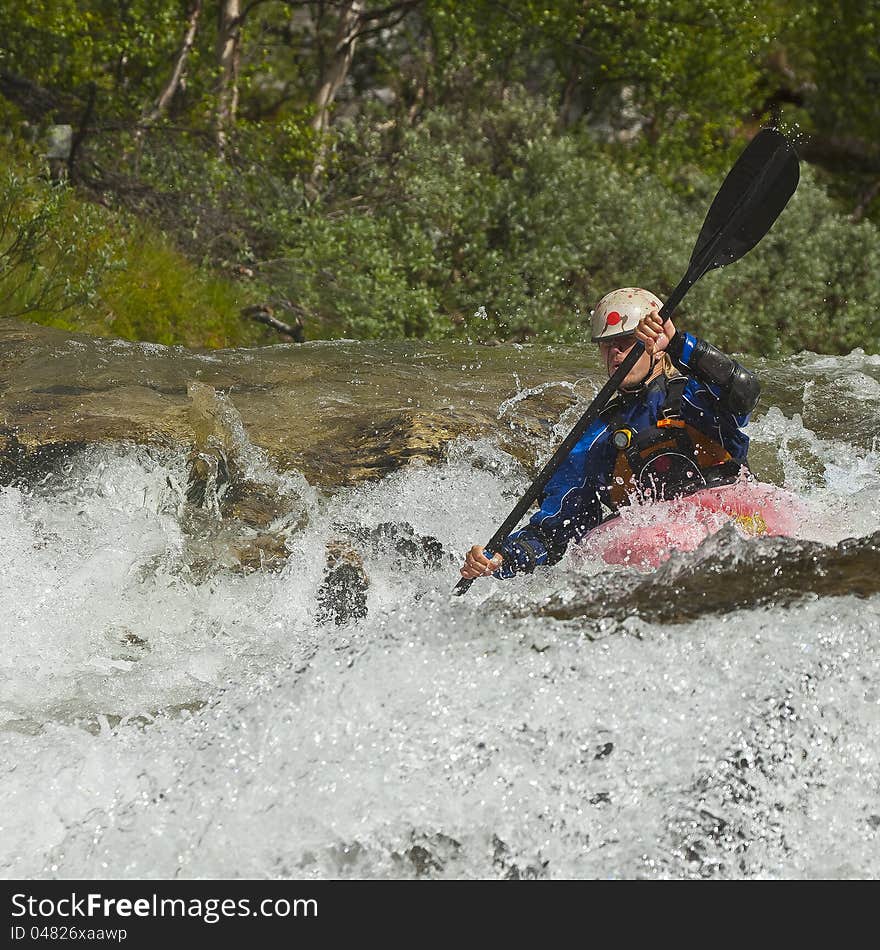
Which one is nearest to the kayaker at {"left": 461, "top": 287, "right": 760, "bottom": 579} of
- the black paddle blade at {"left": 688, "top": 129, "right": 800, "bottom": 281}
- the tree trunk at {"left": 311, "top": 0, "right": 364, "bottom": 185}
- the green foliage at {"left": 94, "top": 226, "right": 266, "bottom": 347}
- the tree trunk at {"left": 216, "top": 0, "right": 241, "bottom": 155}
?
the black paddle blade at {"left": 688, "top": 129, "right": 800, "bottom": 281}

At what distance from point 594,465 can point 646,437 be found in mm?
223

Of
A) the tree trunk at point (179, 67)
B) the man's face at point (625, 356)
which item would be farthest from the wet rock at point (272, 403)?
the tree trunk at point (179, 67)

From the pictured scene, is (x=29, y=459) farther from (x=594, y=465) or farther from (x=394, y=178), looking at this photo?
(x=394, y=178)

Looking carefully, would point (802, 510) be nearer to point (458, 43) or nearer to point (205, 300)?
point (205, 300)

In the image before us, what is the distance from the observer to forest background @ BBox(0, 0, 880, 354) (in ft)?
27.5

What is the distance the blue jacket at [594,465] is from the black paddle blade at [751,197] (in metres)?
0.50

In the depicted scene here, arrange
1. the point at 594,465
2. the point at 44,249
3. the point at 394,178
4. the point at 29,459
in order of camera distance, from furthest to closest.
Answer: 1. the point at 394,178
2. the point at 44,249
3. the point at 29,459
4. the point at 594,465

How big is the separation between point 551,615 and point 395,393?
2677 mm

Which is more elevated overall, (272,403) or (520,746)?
(520,746)

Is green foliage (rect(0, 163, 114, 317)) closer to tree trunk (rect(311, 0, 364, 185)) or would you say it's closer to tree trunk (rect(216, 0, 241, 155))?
tree trunk (rect(216, 0, 241, 155))

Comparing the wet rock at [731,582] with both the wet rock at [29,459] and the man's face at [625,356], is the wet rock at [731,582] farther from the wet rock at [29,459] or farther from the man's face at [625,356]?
the wet rock at [29,459]

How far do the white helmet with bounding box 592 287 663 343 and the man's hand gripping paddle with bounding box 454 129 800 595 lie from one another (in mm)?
129

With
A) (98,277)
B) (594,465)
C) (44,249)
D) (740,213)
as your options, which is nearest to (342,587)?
(594,465)

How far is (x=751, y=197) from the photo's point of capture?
4191mm
